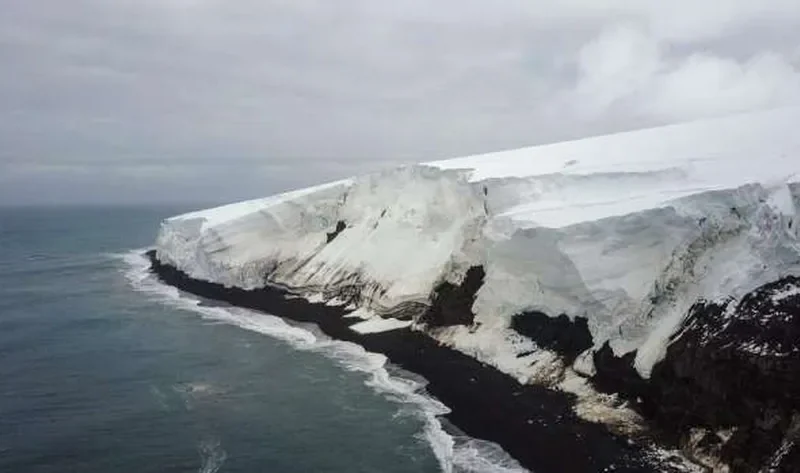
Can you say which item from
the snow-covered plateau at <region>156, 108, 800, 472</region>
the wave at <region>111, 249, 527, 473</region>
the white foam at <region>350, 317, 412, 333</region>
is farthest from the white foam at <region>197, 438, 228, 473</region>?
the white foam at <region>350, 317, 412, 333</region>

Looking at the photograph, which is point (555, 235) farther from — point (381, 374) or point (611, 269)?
point (381, 374)

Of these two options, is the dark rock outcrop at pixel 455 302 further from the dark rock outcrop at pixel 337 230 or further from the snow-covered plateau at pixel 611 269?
the dark rock outcrop at pixel 337 230

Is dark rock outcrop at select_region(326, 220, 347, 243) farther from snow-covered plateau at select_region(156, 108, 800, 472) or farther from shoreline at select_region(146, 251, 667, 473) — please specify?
shoreline at select_region(146, 251, 667, 473)

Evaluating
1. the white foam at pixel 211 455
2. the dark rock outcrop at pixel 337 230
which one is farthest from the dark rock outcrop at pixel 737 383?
the dark rock outcrop at pixel 337 230

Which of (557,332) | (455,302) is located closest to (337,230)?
(455,302)

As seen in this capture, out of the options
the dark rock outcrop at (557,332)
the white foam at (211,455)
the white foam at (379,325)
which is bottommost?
the white foam at (211,455)
